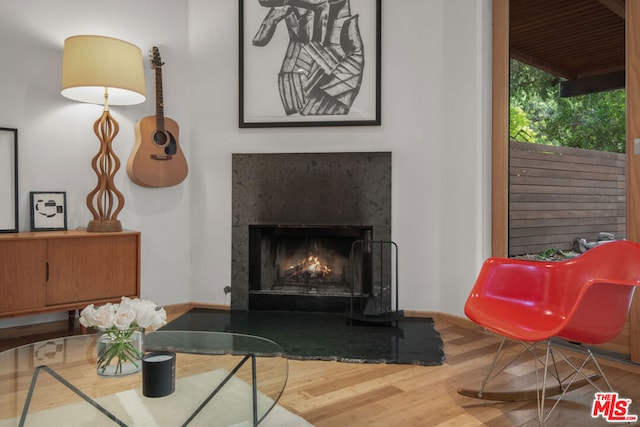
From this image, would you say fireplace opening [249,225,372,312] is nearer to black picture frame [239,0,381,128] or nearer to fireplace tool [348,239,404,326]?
fireplace tool [348,239,404,326]

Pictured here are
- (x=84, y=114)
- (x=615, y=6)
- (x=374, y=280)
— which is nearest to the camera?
(x=615, y=6)

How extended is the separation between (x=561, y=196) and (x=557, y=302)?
3.10 feet

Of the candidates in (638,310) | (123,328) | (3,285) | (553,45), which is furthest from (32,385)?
(553,45)

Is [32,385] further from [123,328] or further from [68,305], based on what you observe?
[68,305]

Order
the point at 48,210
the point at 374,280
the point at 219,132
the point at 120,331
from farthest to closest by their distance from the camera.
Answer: the point at 219,132 < the point at 374,280 < the point at 48,210 < the point at 120,331

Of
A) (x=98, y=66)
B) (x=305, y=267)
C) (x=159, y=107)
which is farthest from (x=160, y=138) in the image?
(x=305, y=267)

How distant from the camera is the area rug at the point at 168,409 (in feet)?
4.33

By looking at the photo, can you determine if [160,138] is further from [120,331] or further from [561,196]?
[561,196]

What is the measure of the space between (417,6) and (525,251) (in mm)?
1980

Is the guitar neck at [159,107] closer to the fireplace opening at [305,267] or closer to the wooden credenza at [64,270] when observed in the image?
the wooden credenza at [64,270]

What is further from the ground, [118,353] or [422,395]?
[118,353]

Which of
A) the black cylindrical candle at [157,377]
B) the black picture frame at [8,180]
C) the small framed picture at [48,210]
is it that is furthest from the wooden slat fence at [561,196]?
the black picture frame at [8,180]

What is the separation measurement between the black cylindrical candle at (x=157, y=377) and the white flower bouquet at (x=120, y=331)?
13cm

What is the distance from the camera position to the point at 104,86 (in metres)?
2.98
